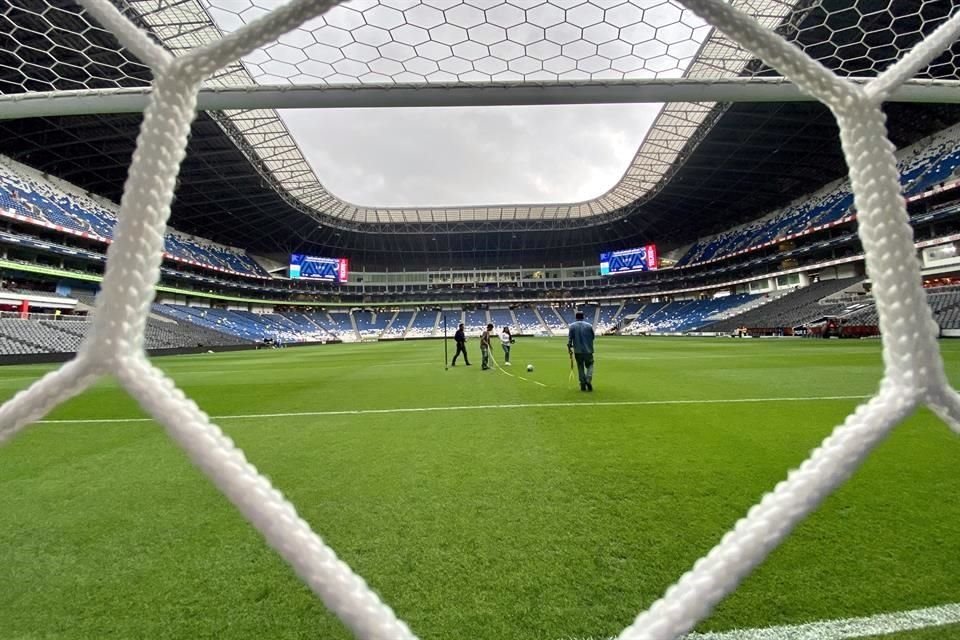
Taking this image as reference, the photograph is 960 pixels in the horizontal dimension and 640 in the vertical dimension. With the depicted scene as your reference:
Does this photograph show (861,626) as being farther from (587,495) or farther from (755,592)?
(587,495)

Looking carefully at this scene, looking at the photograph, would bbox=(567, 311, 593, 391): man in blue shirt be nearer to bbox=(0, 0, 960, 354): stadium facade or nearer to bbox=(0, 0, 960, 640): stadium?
bbox=(0, 0, 960, 640): stadium

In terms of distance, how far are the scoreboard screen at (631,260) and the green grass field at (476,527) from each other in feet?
143

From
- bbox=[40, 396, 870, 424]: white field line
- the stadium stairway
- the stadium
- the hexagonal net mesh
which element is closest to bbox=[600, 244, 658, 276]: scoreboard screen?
the stadium stairway

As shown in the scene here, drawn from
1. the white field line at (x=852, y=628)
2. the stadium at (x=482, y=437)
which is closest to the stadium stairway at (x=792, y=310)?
the stadium at (x=482, y=437)

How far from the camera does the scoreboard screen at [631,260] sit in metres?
44.8

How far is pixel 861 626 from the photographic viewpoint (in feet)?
4.40

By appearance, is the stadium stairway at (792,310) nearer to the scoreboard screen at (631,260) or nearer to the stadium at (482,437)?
the scoreboard screen at (631,260)

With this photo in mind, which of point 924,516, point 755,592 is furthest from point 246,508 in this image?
point 924,516

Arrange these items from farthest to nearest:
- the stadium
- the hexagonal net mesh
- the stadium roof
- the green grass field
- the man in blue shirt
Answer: the man in blue shirt < the stadium roof < the hexagonal net mesh < the green grass field < the stadium

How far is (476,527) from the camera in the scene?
2086 millimetres

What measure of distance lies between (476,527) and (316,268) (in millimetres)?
51584

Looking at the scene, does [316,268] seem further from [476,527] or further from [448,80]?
[476,527]

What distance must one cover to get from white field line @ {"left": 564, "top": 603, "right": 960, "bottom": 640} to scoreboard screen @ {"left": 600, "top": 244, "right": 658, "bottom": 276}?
4686 cm

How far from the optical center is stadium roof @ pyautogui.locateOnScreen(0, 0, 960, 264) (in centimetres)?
315
